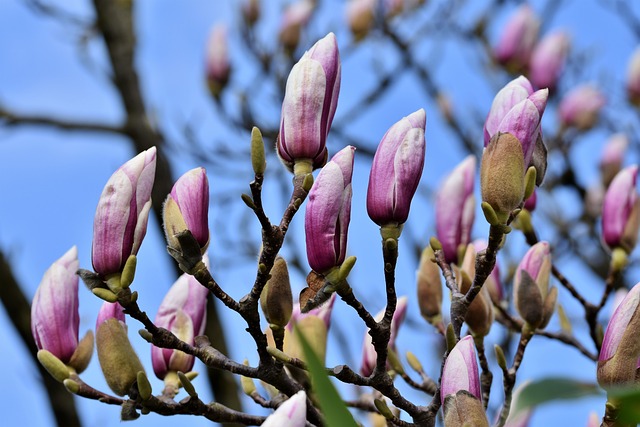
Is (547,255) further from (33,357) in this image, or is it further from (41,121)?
(41,121)

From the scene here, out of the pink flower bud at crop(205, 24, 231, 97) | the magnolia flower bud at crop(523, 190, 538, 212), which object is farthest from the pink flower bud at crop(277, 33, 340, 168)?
the pink flower bud at crop(205, 24, 231, 97)

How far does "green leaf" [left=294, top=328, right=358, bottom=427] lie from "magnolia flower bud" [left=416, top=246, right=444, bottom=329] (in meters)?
0.65

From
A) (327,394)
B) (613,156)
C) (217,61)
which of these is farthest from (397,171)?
(217,61)

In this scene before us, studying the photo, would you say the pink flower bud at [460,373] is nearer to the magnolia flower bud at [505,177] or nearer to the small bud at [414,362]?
the magnolia flower bud at [505,177]

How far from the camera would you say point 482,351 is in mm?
904

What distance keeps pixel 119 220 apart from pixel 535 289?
18.9 inches

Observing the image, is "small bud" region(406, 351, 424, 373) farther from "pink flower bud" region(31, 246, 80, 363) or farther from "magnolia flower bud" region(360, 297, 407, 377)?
"pink flower bud" region(31, 246, 80, 363)

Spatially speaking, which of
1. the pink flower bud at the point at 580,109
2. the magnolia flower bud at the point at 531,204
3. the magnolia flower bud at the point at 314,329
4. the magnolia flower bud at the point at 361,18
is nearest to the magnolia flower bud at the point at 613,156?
the pink flower bud at the point at 580,109

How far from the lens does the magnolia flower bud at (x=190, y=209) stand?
75cm

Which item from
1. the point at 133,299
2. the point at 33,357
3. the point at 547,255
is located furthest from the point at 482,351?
the point at 33,357

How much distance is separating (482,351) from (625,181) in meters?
0.42

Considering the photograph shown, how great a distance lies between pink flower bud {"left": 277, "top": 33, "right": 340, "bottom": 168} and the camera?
2.52 feet

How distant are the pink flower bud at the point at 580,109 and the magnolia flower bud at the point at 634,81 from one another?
0.39 feet

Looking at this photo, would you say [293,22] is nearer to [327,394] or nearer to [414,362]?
[414,362]
